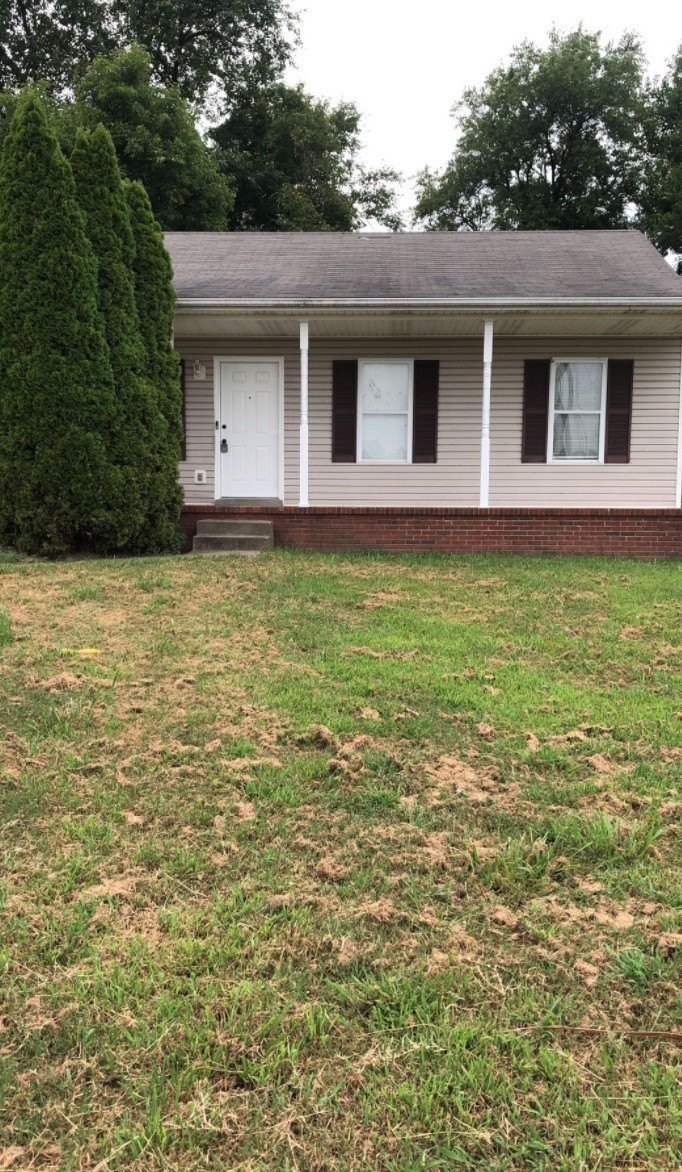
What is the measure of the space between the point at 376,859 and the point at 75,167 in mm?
8477

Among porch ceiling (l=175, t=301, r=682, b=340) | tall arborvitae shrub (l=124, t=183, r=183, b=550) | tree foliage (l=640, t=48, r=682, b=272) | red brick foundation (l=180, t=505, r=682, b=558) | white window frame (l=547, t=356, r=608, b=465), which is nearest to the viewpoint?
tall arborvitae shrub (l=124, t=183, r=183, b=550)

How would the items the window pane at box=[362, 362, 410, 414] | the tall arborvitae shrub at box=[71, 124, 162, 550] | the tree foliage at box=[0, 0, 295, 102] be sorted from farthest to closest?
the tree foliage at box=[0, 0, 295, 102]
the window pane at box=[362, 362, 410, 414]
the tall arborvitae shrub at box=[71, 124, 162, 550]

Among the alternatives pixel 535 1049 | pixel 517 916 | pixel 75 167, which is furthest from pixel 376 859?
pixel 75 167

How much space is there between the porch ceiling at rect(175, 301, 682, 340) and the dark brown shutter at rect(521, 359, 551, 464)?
0.45m

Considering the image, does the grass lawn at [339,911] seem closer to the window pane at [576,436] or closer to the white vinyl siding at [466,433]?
the white vinyl siding at [466,433]

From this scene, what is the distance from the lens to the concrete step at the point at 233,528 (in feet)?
31.1

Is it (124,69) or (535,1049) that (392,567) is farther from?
(124,69)

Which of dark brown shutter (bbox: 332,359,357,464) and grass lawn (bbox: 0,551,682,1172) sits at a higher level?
dark brown shutter (bbox: 332,359,357,464)

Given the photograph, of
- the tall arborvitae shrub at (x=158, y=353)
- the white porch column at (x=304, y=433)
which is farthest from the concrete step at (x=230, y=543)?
the white porch column at (x=304, y=433)

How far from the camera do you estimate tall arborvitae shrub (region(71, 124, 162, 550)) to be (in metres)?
8.47

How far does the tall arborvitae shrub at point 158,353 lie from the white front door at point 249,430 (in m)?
2.07

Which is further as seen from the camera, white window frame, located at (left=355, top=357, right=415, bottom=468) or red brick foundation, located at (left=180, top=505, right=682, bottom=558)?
white window frame, located at (left=355, top=357, right=415, bottom=468)

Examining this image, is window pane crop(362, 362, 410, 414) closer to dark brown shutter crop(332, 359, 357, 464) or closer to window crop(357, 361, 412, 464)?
window crop(357, 361, 412, 464)

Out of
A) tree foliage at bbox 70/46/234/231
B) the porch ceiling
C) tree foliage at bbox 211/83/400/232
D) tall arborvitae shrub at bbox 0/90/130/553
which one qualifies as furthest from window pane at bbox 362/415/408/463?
tree foliage at bbox 211/83/400/232
